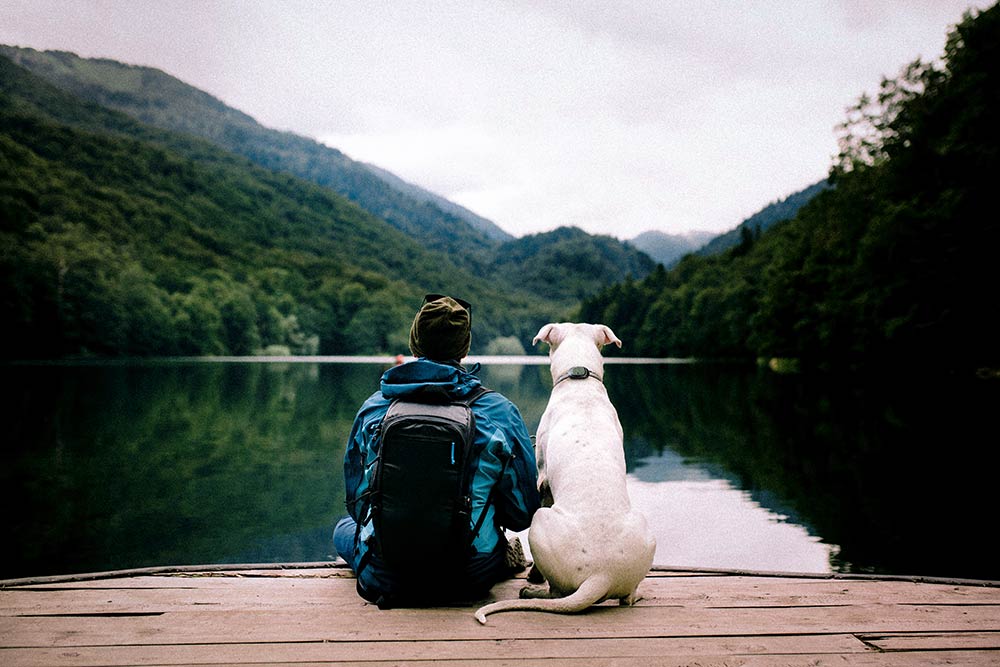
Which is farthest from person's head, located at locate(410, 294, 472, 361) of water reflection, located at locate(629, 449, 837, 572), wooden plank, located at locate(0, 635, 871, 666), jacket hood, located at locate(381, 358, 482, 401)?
water reflection, located at locate(629, 449, 837, 572)

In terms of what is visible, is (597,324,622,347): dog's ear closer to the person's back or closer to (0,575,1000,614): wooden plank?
the person's back

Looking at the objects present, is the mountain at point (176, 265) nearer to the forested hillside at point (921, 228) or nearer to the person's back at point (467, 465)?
the forested hillside at point (921, 228)

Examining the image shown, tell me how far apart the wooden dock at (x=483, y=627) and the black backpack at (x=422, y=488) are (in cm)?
33

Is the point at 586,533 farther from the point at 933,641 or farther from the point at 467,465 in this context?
the point at 933,641

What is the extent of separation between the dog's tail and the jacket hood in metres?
1.03

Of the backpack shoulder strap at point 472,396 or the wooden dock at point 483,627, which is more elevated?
the backpack shoulder strap at point 472,396

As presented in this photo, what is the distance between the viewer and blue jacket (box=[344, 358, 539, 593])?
3.20 meters

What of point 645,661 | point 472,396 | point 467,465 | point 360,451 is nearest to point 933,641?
point 645,661

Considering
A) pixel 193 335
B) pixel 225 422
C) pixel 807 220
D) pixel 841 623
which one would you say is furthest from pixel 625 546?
pixel 193 335

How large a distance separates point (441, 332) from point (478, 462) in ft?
2.33

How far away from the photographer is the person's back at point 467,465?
3174mm

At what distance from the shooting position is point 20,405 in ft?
65.6

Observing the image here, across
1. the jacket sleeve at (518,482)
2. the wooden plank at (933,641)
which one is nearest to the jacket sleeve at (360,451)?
the jacket sleeve at (518,482)

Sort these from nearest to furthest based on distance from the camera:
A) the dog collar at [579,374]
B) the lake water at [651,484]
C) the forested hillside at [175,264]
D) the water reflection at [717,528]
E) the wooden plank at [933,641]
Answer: the wooden plank at [933,641]
the dog collar at [579,374]
the water reflection at [717,528]
the lake water at [651,484]
the forested hillside at [175,264]
